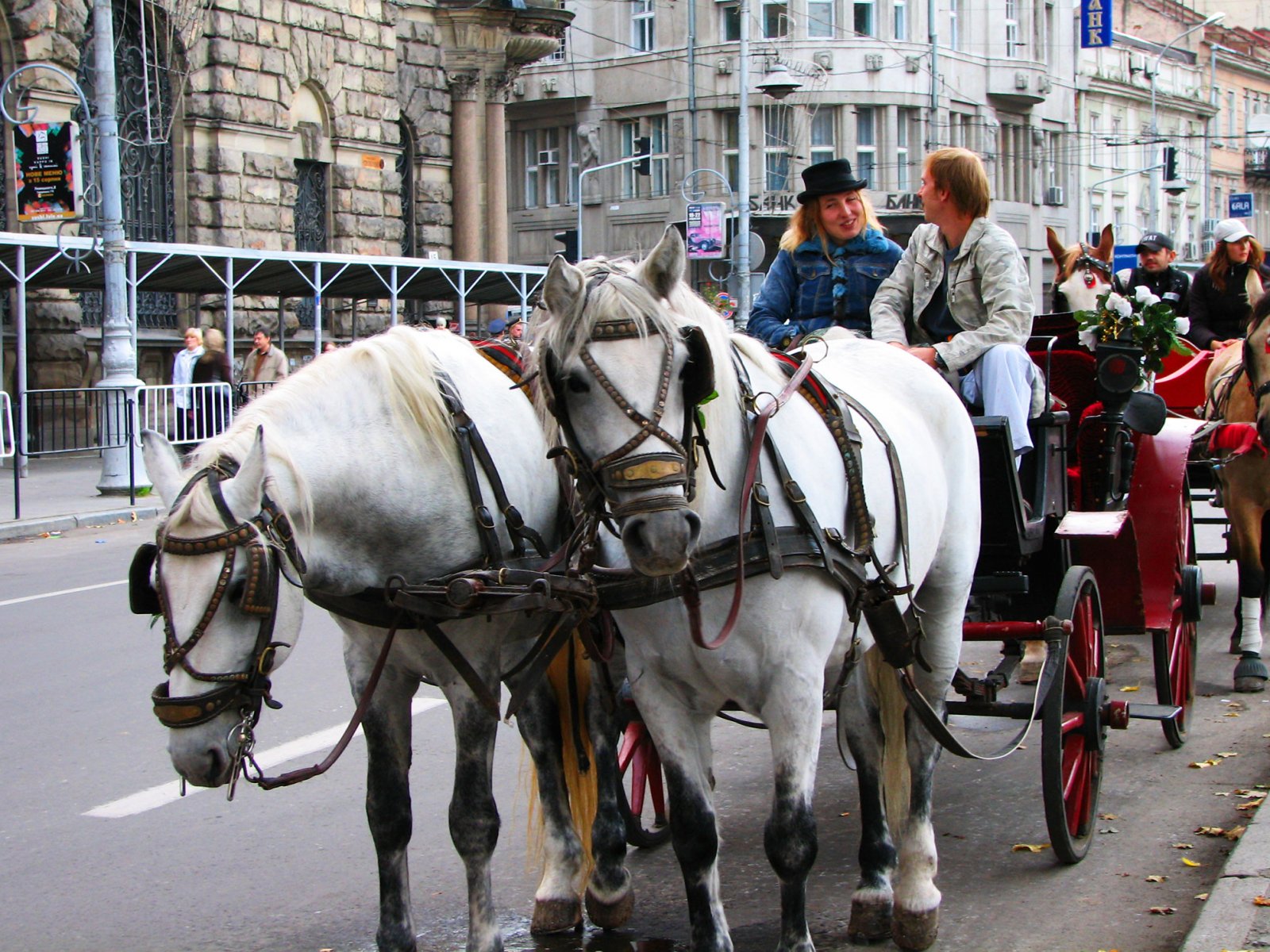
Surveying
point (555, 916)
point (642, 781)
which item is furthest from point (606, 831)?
point (642, 781)

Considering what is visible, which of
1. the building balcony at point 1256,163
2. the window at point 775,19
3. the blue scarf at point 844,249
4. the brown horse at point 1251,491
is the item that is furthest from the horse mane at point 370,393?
the building balcony at point 1256,163

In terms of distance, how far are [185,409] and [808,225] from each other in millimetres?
12046

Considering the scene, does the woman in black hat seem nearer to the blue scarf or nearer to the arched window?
the blue scarf

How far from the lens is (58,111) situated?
69.7 ft

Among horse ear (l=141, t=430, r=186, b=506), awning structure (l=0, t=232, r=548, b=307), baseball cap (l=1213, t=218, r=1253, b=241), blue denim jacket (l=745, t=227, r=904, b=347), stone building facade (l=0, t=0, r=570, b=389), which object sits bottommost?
horse ear (l=141, t=430, r=186, b=506)

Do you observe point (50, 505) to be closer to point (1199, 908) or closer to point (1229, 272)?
point (1229, 272)

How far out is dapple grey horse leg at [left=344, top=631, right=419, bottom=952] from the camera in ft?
12.6

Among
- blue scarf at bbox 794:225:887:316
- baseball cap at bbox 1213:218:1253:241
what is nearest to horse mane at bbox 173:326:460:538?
blue scarf at bbox 794:225:887:316

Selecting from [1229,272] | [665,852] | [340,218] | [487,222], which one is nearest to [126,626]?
[665,852]

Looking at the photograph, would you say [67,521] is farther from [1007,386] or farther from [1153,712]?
[1153,712]

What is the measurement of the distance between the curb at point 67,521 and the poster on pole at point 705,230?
13.4 metres

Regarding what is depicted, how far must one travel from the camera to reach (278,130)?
82.9 feet

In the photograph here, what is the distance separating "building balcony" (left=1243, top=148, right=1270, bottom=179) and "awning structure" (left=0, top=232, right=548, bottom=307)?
52565mm

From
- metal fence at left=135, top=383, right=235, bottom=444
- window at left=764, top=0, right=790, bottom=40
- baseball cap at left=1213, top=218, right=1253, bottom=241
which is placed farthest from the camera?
window at left=764, top=0, right=790, bottom=40
